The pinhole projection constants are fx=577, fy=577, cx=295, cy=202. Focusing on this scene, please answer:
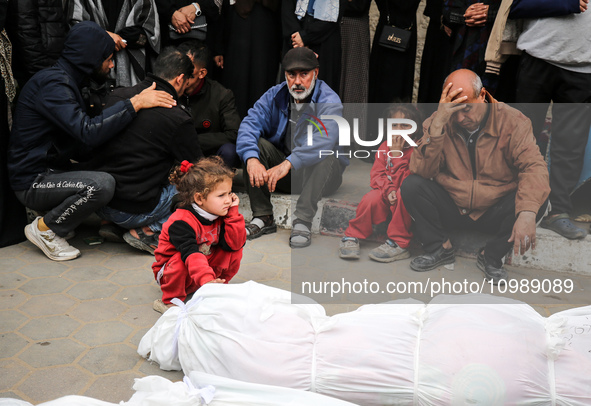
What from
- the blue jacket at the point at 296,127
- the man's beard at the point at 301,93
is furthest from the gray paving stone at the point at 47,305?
the man's beard at the point at 301,93

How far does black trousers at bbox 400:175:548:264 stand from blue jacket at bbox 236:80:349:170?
102 centimetres

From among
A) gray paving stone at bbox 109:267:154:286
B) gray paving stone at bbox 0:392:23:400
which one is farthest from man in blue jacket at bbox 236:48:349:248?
gray paving stone at bbox 0:392:23:400

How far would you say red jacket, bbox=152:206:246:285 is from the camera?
109 inches

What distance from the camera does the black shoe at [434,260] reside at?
3.09m

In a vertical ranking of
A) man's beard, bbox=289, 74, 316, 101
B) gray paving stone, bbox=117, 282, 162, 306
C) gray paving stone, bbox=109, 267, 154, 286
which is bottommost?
gray paving stone, bbox=109, 267, 154, 286

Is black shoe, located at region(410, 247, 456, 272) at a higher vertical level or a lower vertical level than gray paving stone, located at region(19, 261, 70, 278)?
higher

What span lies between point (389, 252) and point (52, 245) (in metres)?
2.07

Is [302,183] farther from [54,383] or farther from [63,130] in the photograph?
[54,383]

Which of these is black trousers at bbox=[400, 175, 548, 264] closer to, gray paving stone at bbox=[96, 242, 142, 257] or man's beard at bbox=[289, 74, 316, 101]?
man's beard at bbox=[289, 74, 316, 101]

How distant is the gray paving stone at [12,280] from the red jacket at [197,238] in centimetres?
84

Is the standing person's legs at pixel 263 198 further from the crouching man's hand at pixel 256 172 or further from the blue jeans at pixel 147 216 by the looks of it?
the blue jeans at pixel 147 216

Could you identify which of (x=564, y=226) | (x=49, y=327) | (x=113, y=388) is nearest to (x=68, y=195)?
(x=49, y=327)

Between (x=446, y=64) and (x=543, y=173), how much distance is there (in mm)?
1971

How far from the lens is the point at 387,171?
3.17 metres
